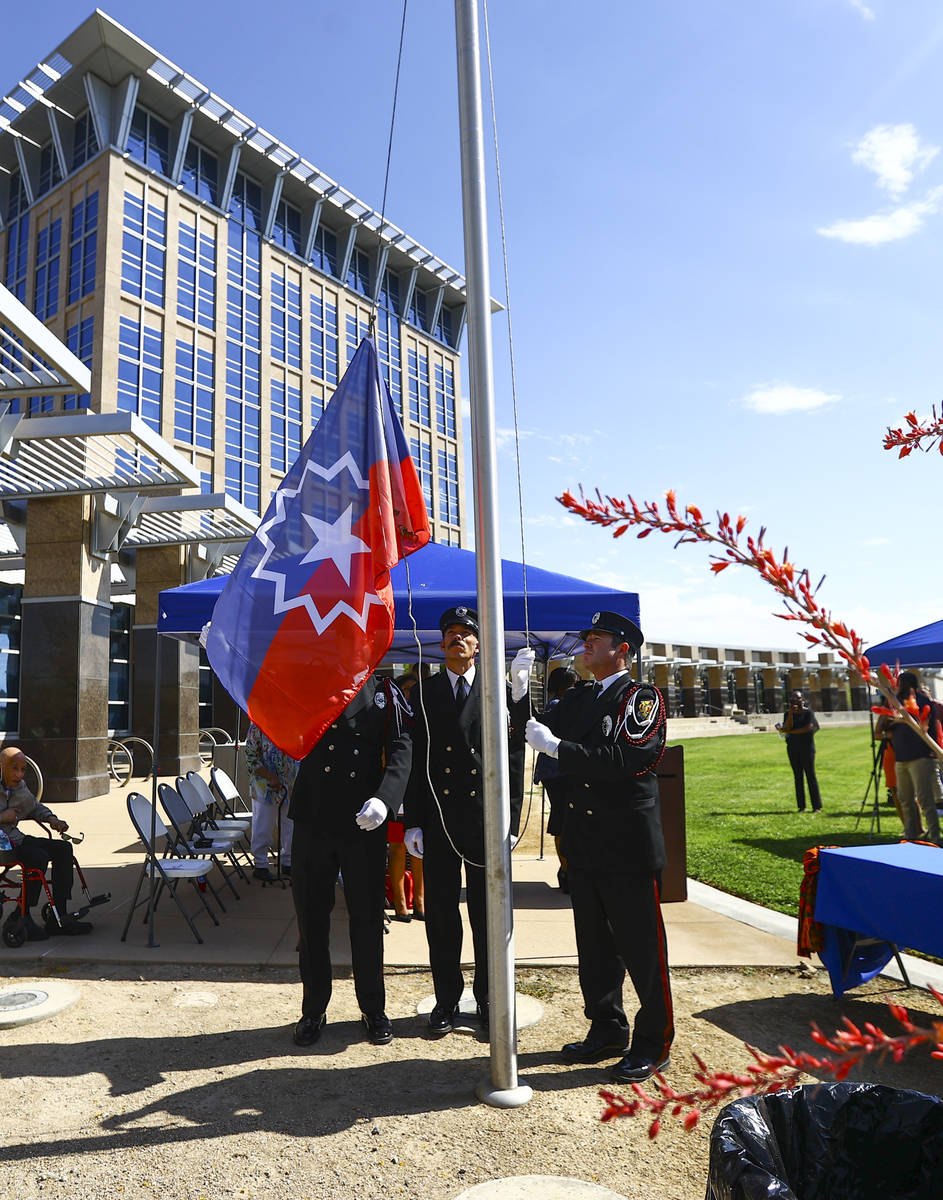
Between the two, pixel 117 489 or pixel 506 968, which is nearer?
pixel 506 968

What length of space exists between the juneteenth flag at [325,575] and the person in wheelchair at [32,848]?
2.76m

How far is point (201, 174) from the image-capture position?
134 feet

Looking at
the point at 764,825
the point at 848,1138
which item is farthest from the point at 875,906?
the point at 764,825

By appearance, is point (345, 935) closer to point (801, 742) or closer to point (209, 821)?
point (209, 821)

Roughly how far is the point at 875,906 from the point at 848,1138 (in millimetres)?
2552

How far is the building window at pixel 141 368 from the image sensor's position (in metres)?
35.8

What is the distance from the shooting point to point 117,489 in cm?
1452

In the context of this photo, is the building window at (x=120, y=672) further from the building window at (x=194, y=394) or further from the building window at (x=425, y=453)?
the building window at (x=425, y=453)

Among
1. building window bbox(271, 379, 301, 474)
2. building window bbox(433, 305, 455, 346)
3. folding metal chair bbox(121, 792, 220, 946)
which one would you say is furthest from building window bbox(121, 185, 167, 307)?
folding metal chair bbox(121, 792, 220, 946)

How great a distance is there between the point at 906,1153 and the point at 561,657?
7.33 metres

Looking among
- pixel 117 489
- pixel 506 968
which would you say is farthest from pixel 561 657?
pixel 117 489

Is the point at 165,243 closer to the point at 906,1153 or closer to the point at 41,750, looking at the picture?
the point at 41,750

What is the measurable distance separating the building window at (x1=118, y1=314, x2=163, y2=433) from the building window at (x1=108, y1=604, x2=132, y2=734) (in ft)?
45.1

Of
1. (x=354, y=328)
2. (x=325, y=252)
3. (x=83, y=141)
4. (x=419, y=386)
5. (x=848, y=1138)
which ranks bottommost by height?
Result: (x=848, y=1138)
